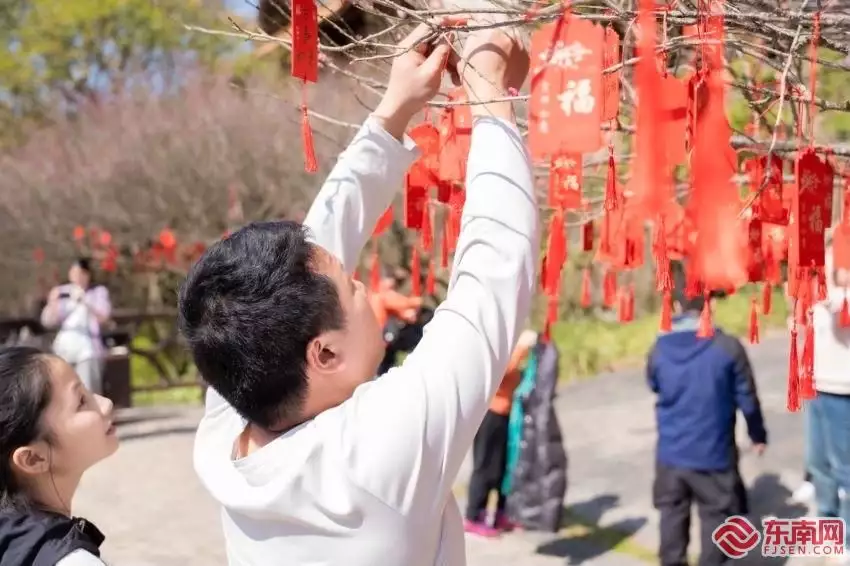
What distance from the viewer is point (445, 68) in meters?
1.53

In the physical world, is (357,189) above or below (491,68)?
below

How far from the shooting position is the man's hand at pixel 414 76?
1436 millimetres

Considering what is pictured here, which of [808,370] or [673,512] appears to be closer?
[808,370]

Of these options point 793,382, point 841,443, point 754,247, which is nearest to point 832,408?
point 841,443

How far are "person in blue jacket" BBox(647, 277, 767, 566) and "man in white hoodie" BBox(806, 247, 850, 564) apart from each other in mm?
378

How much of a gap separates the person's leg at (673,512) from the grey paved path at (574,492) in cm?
Answer: 60

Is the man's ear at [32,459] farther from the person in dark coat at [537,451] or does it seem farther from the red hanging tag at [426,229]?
the person in dark coat at [537,451]

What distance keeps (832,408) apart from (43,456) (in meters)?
3.64

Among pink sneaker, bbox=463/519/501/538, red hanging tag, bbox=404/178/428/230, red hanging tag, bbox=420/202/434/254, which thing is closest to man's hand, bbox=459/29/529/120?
red hanging tag, bbox=404/178/428/230

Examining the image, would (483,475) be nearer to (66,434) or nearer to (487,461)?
(487,461)

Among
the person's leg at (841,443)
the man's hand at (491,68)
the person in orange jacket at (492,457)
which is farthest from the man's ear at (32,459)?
the person's leg at (841,443)

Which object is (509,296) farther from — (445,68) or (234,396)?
(445,68)

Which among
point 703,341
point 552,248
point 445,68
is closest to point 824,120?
point 703,341

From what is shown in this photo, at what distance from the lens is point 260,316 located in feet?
3.80
